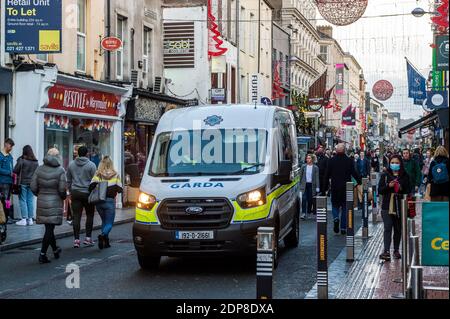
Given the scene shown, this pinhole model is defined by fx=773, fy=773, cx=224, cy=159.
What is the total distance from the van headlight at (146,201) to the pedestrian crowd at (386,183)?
3630mm

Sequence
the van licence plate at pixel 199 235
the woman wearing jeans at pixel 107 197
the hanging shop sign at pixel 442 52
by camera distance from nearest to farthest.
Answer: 1. the van licence plate at pixel 199 235
2. the woman wearing jeans at pixel 107 197
3. the hanging shop sign at pixel 442 52

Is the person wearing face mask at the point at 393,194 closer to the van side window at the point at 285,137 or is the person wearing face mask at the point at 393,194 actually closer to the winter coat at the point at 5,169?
the van side window at the point at 285,137

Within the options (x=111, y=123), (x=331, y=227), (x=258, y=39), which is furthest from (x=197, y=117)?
(x=258, y=39)

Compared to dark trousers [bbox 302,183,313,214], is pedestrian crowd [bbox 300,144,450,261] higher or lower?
higher

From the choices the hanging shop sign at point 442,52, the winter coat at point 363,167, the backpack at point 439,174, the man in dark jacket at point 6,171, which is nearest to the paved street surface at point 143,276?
the backpack at point 439,174

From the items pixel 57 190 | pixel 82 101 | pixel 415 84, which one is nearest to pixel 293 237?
pixel 57 190

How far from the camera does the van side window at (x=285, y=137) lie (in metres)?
13.2

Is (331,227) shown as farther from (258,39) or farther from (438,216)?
(258,39)

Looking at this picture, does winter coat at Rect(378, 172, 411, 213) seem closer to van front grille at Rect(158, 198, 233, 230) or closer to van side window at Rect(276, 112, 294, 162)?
van side window at Rect(276, 112, 294, 162)

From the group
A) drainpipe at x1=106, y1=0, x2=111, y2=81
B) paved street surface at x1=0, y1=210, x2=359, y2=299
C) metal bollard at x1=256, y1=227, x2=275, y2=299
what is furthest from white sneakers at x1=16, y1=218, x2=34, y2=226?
metal bollard at x1=256, y1=227, x2=275, y2=299

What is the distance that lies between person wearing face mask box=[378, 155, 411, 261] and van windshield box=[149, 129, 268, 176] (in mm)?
2008

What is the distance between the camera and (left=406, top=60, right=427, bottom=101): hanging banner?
29859 mm

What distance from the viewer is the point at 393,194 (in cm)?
1203

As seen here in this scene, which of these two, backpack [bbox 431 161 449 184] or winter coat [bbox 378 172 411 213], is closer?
winter coat [bbox 378 172 411 213]
